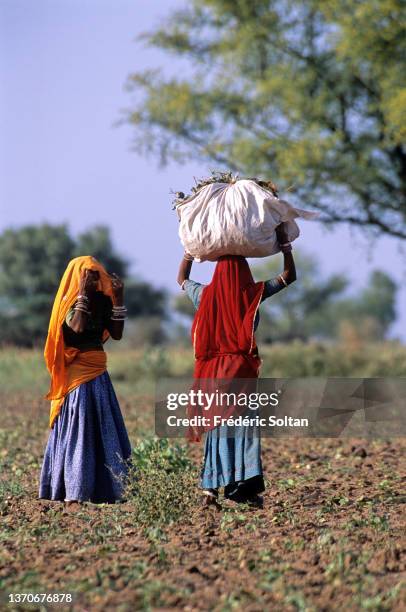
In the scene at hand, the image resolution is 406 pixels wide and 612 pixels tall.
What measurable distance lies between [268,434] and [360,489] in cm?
415

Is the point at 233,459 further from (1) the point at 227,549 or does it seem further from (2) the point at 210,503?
(1) the point at 227,549

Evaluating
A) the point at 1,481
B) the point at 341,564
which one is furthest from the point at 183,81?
the point at 341,564

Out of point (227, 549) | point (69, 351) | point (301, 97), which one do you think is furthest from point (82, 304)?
point (301, 97)

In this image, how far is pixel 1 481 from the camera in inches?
340

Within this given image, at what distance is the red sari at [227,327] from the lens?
22.5 feet

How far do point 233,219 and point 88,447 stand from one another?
1921 mm

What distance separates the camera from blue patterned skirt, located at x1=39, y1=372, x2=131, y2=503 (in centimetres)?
721

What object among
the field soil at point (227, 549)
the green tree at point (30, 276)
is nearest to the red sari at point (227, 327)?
the field soil at point (227, 549)

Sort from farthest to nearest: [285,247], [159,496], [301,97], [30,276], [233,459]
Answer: [30,276] < [301,97] < [285,247] < [233,459] < [159,496]

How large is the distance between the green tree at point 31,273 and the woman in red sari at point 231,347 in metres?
34.8

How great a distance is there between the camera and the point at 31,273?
149 ft

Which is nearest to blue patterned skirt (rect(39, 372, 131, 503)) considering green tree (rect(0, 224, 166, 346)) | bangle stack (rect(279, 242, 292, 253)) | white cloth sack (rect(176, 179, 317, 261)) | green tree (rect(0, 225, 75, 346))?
white cloth sack (rect(176, 179, 317, 261))

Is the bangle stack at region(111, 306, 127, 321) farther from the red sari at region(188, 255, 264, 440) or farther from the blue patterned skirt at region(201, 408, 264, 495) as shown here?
the blue patterned skirt at region(201, 408, 264, 495)

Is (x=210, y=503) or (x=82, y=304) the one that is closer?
(x=210, y=503)
